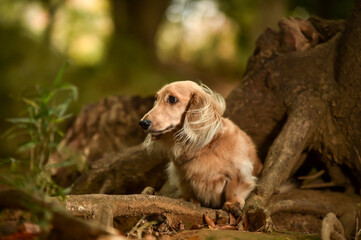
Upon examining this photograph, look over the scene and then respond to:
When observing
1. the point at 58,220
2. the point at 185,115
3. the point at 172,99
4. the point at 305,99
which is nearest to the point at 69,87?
the point at 172,99

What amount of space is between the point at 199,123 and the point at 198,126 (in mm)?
26

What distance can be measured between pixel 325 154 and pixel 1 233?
338 centimetres

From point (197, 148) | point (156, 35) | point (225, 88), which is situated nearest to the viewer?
point (197, 148)

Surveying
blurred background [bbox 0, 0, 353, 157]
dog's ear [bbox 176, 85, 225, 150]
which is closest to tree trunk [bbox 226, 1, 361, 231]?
dog's ear [bbox 176, 85, 225, 150]

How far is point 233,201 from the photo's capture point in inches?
132

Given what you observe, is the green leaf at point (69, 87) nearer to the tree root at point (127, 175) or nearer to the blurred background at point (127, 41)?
the tree root at point (127, 175)

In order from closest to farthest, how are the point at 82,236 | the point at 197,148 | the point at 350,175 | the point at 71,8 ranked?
1. the point at 82,236
2. the point at 197,148
3. the point at 350,175
4. the point at 71,8

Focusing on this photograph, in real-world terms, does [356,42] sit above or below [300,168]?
above

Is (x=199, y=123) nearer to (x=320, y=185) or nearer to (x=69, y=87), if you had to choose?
(x=69, y=87)

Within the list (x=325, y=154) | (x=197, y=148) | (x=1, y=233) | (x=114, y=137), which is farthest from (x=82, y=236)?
(x=114, y=137)

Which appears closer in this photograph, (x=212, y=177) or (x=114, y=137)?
(x=212, y=177)

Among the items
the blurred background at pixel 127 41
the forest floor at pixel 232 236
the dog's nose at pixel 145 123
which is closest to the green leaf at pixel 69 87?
the dog's nose at pixel 145 123

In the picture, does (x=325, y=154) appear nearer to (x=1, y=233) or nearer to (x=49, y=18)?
(x=1, y=233)

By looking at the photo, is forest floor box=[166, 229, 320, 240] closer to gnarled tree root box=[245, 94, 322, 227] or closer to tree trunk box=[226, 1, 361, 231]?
gnarled tree root box=[245, 94, 322, 227]
